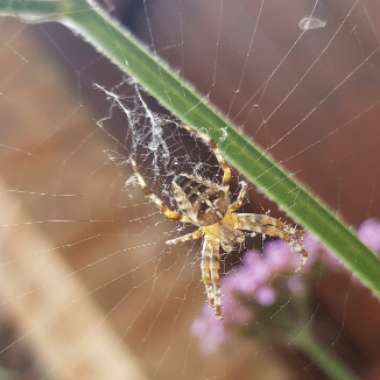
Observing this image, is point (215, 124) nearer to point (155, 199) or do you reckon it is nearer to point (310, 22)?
point (155, 199)

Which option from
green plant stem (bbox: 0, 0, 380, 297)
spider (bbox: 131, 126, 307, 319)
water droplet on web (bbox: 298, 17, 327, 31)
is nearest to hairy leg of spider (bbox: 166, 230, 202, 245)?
spider (bbox: 131, 126, 307, 319)

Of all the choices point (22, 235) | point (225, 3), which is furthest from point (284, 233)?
point (22, 235)

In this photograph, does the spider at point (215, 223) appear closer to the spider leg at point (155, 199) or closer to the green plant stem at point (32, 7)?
the spider leg at point (155, 199)

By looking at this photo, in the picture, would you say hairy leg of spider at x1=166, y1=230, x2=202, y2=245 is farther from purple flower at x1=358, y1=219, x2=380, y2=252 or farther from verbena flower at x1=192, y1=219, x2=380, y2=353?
purple flower at x1=358, y1=219, x2=380, y2=252

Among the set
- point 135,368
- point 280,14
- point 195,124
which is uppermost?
point 280,14

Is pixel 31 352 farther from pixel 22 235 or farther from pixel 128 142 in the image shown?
pixel 128 142

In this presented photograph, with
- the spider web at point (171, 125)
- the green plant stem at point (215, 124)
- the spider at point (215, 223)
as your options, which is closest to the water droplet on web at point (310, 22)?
the spider web at point (171, 125)
